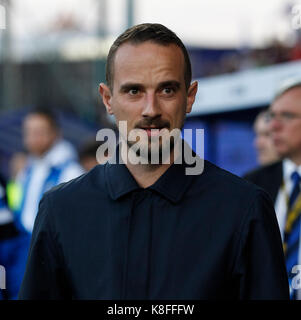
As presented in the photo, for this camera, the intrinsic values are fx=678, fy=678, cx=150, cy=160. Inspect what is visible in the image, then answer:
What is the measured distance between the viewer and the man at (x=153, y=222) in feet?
5.41

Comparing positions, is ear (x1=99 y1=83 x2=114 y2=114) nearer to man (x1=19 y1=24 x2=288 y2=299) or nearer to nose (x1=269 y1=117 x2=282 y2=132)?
man (x1=19 y1=24 x2=288 y2=299)

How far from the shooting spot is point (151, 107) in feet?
5.49

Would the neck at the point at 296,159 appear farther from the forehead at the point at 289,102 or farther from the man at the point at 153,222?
the man at the point at 153,222

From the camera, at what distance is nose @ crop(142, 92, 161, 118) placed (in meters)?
1.67

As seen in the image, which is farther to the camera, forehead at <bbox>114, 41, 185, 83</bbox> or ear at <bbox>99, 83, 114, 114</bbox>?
ear at <bbox>99, 83, 114, 114</bbox>

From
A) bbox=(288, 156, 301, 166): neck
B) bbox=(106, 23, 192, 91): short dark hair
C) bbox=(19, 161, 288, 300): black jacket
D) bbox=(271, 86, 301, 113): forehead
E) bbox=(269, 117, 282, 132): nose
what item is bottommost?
bbox=(19, 161, 288, 300): black jacket

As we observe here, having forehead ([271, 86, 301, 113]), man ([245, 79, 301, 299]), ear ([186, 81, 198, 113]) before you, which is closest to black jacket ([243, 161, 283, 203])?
man ([245, 79, 301, 299])

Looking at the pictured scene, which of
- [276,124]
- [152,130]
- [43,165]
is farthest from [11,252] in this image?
[43,165]

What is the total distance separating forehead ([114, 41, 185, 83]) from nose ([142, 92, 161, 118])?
46mm

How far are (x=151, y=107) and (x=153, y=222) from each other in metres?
0.29

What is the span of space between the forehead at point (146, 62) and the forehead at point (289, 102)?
204 centimetres

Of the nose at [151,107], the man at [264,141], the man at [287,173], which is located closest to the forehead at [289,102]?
the man at [287,173]

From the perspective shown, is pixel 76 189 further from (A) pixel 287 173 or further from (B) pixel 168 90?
(A) pixel 287 173

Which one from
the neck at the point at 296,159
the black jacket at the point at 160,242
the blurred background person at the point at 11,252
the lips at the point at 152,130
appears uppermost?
the lips at the point at 152,130
